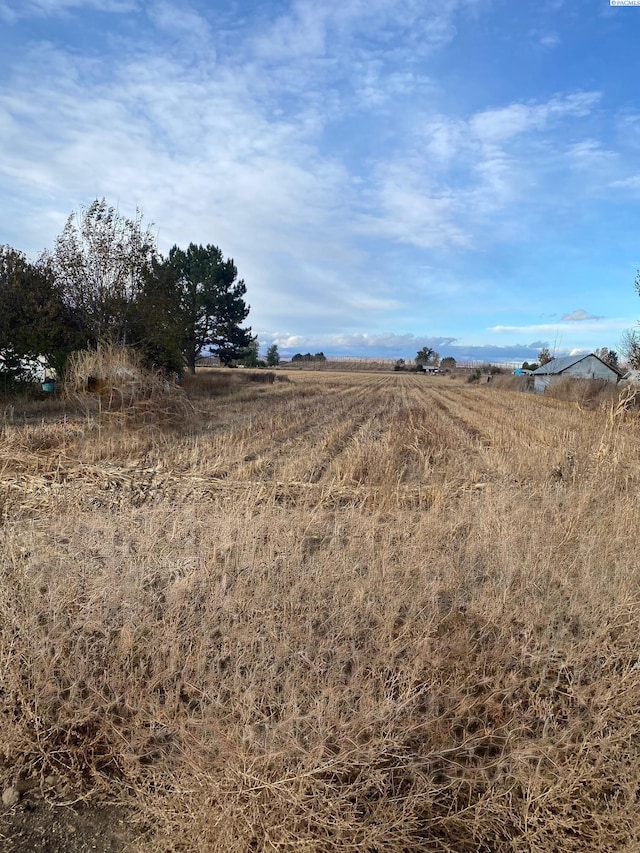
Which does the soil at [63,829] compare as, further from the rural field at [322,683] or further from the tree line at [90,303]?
the tree line at [90,303]

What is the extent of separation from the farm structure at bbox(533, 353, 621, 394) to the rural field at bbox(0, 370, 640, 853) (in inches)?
1630

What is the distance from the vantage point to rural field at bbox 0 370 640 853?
77.5 inches

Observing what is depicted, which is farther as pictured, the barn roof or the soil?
the barn roof

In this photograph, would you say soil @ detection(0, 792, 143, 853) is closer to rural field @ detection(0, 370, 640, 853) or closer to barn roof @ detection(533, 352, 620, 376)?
rural field @ detection(0, 370, 640, 853)

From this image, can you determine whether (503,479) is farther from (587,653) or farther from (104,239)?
(104,239)

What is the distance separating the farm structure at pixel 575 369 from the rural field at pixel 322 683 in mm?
41405

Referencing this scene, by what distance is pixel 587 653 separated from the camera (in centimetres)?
274

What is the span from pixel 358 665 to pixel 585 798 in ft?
3.76

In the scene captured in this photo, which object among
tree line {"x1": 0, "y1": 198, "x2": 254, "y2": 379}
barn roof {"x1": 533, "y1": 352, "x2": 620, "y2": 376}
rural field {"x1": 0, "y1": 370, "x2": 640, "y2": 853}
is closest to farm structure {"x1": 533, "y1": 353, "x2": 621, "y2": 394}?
barn roof {"x1": 533, "y1": 352, "x2": 620, "y2": 376}

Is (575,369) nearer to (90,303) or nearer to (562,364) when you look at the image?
(562,364)

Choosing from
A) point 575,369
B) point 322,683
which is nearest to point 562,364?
point 575,369

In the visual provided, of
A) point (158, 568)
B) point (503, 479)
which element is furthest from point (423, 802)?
point (503, 479)

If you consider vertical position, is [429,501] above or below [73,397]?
below

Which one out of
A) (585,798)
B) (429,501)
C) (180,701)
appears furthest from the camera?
(429,501)
